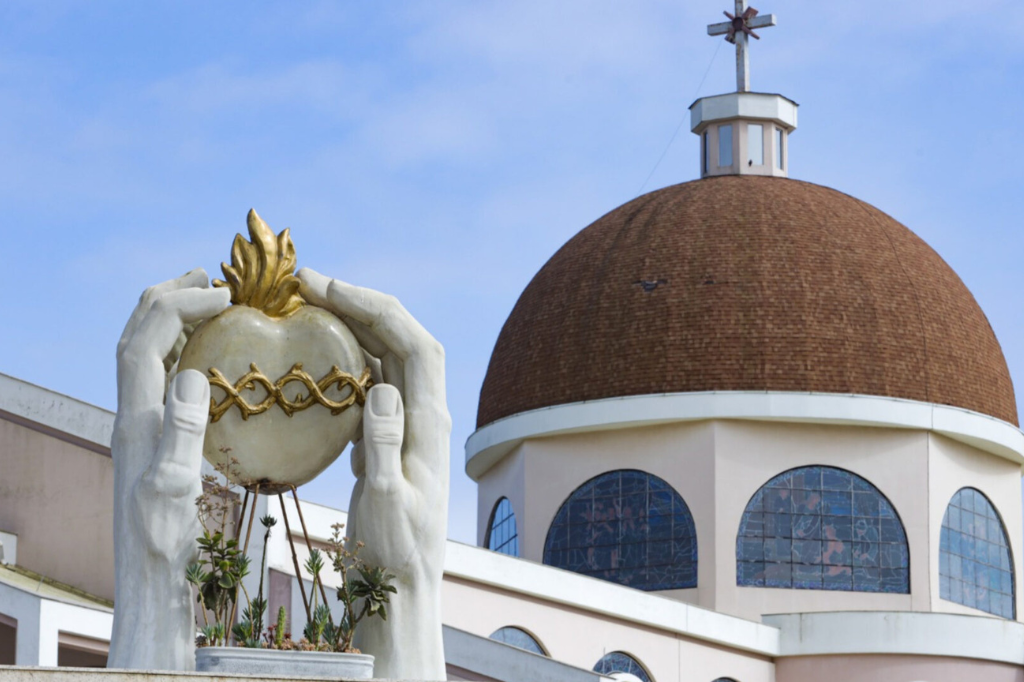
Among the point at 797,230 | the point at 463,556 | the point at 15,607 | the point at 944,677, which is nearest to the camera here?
the point at 15,607

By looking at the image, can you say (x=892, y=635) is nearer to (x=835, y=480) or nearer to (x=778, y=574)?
(x=778, y=574)

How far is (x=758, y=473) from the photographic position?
28750 millimetres

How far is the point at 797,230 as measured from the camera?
30172 mm

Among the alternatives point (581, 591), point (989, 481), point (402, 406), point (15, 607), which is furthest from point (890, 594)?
point (402, 406)

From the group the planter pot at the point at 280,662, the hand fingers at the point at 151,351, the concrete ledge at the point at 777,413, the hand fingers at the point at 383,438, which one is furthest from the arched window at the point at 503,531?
the planter pot at the point at 280,662

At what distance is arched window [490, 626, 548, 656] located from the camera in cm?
2394

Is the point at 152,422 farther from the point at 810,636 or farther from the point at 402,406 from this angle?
the point at 810,636

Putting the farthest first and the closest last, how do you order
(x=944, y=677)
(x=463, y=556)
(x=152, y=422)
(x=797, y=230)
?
(x=797, y=230), (x=944, y=677), (x=463, y=556), (x=152, y=422)

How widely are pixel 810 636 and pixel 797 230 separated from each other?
20.4 ft

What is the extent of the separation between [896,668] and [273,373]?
1755 centimetres

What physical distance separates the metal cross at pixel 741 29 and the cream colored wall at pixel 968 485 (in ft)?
24.7

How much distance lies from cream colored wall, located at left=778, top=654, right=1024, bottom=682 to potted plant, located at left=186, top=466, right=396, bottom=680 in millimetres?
16983

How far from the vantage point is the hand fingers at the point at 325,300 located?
39.1ft

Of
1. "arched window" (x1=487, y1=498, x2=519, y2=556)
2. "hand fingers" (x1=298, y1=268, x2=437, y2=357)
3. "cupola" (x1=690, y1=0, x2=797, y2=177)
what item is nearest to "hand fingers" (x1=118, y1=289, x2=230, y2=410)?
"hand fingers" (x1=298, y1=268, x2=437, y2=357)
